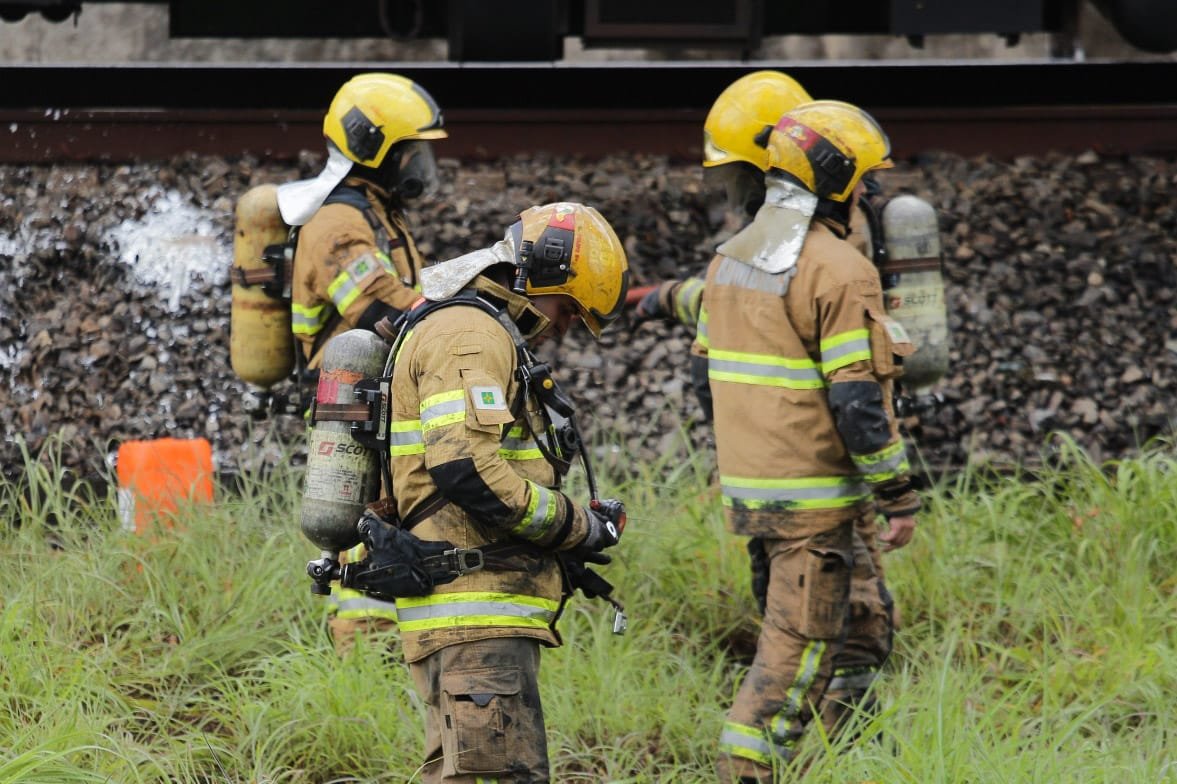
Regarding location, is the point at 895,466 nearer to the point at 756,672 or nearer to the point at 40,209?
the point at 756,672

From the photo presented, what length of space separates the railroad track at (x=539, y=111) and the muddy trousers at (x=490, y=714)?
467cm

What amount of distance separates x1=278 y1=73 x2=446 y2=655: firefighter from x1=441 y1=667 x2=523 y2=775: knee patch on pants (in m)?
1.59

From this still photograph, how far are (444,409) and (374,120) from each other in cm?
225

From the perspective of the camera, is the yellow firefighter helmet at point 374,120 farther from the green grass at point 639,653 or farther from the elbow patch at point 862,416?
the elbow patch at point 862,416

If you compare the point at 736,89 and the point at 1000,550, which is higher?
the point at 736,89

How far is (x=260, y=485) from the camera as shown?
19.4 feet

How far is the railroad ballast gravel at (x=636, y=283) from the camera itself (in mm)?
6996

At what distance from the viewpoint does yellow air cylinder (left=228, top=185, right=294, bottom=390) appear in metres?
5.28

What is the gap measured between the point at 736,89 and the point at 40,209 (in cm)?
410

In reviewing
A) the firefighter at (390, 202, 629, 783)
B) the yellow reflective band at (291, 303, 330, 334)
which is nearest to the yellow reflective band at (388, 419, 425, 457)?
the firefighter at (390, 202, 629, 783)

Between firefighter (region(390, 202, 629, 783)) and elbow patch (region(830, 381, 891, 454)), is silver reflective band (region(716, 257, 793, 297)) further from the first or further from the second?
firefighter (region(390, 202, 629, 783))

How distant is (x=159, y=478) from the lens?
5.65 meters

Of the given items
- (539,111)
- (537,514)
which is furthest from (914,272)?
(539,111)

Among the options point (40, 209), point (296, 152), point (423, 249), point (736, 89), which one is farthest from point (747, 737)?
point (40, 209)
